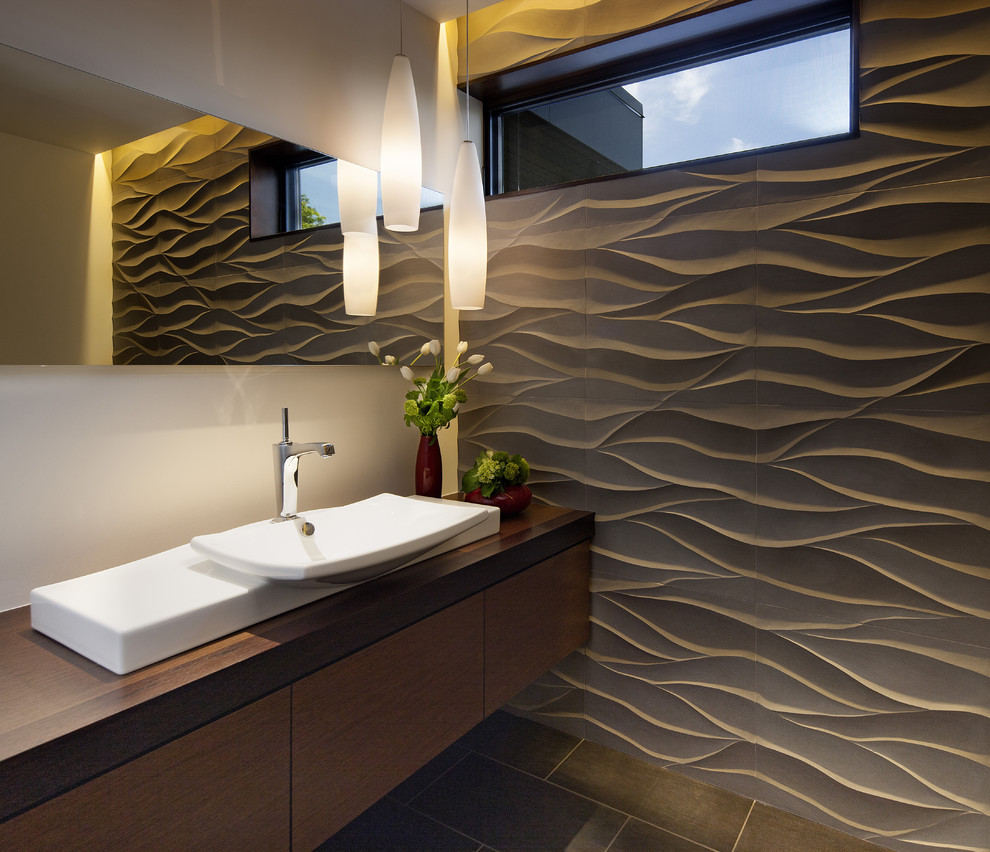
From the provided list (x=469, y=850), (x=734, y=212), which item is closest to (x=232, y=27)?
(x=734, y=212)

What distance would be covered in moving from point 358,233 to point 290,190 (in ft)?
0.81

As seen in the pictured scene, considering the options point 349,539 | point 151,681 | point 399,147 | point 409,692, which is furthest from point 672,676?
point 399,147

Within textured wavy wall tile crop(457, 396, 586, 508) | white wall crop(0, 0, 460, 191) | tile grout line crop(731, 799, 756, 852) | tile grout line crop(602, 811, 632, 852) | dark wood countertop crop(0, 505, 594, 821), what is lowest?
tile grout line crop(602, 811, 632, 852)

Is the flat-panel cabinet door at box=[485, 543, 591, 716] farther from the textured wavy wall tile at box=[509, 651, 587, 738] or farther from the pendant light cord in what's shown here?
the pendant light cord

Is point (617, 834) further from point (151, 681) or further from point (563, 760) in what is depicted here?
point (151, 681)

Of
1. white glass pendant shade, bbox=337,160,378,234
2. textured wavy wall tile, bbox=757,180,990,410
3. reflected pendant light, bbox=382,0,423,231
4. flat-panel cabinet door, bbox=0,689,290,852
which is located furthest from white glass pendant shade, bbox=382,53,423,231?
flat-panel cabinet door, bbox=0,689,290,852

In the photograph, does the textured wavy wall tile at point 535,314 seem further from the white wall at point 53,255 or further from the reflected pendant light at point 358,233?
the white wall at point 53,255

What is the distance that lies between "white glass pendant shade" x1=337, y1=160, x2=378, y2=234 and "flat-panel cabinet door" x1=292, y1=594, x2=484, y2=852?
115 cm

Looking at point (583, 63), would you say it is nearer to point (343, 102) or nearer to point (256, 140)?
point (343, 102)

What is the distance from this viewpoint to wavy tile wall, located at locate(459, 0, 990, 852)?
5.27 feet

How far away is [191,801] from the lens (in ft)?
3.34

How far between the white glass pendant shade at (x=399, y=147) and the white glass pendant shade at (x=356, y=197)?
120mm

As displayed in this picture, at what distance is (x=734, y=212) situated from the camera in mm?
1853

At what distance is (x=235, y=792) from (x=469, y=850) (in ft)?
3.04
